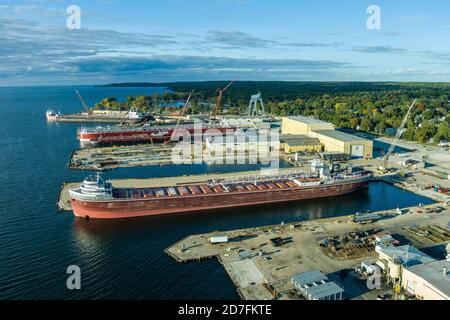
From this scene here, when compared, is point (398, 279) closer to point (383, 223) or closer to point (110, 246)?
point (383, 223)

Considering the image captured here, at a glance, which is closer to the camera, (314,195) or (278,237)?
(278,237)

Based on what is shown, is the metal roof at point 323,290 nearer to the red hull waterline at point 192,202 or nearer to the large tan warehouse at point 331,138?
the red hull waterline at point 192,202

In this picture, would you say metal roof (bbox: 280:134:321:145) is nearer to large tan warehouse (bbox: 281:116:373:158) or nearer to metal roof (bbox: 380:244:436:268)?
large tan warehouse (bbox: 281:116:373:158)

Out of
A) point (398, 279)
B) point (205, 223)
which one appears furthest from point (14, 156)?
point (398, 279)

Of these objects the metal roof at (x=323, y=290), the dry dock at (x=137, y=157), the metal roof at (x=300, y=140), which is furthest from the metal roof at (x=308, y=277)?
the metal roof at (x=300, y=140)
